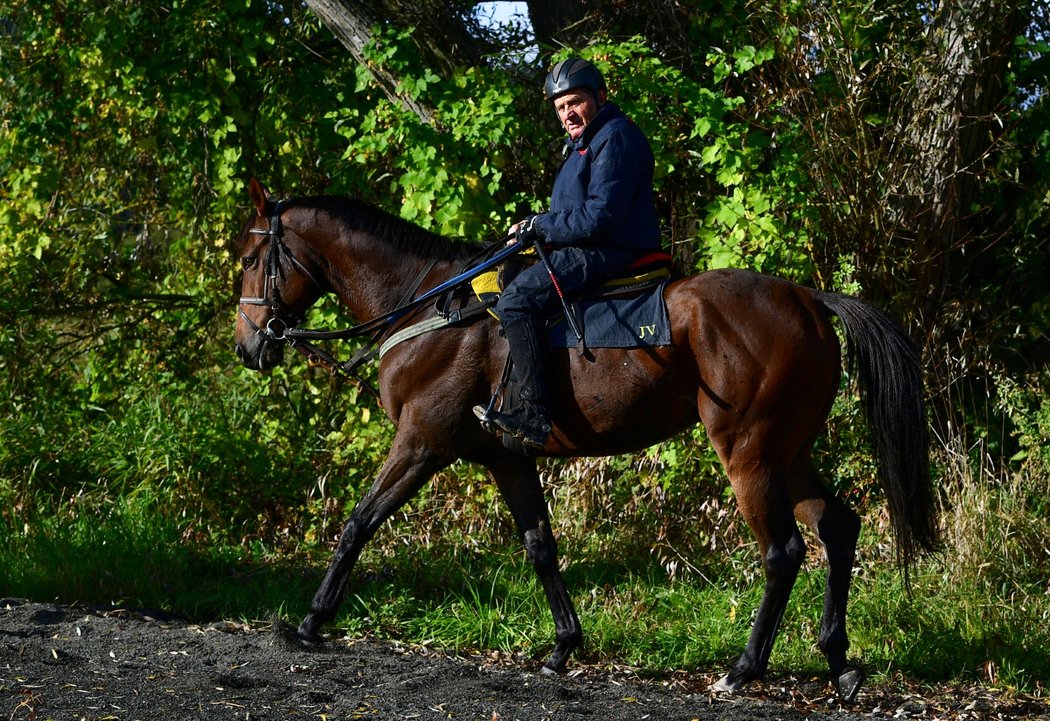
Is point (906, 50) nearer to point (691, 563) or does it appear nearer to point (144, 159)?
point (691, 563)

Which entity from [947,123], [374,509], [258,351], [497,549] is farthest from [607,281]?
[947,123]

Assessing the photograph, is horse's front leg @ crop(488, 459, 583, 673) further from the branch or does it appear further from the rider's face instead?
the branch

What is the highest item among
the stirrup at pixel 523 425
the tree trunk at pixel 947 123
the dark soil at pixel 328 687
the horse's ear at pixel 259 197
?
the tree trunk at pixel 947 123

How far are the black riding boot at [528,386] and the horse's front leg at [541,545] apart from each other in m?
0.68

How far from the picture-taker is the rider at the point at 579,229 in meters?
5.38

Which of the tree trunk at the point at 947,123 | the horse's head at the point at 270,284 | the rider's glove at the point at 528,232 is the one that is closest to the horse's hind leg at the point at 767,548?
the rider's glove at the point at 528,232

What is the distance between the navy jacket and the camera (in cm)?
537

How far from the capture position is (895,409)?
5.39 metres

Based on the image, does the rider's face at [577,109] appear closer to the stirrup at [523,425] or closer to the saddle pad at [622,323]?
the saddle pad at [622,323]

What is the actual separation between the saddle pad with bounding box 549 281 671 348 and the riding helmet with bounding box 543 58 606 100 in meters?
0.99

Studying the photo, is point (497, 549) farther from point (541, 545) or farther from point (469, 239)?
point (469, 239)

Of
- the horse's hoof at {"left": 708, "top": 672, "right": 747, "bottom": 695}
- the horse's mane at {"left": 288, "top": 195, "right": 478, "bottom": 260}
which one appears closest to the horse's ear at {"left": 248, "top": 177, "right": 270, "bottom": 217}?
the horse's mane at {"left": 288, "top": 195, "right": 478, "bottom": 260}

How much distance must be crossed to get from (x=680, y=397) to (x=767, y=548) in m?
0.79

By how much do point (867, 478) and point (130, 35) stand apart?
636 cm
